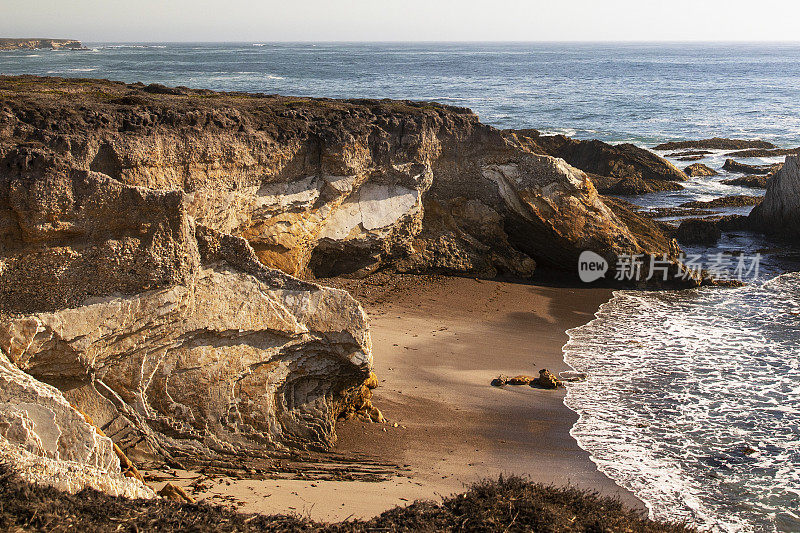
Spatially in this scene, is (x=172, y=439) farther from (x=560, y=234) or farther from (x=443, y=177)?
(x=560, y=234)

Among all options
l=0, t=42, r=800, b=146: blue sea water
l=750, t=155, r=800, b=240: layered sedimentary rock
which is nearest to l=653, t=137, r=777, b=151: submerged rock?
l=0, t=42, r=800, b=146: blue sea water

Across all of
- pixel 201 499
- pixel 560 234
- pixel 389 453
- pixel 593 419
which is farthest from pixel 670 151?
pixel 201 499

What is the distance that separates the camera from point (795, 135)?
4062 cm

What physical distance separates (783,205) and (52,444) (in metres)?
21.1

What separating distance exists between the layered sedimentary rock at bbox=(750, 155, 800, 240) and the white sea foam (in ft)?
20.7

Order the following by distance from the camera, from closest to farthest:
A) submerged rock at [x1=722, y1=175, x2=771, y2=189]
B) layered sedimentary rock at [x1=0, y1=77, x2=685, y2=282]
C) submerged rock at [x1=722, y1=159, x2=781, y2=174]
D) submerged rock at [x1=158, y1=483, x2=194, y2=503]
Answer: submerged rock at [x1=158, y1=483, x2=194, y2=503], layered sedimentary rock at [x1=0, y1=77, x2=685, y2=282], submerged rock at [x1=722, y1=175, x2=771, y2=189], submerged rock at [x1=722, y1=159, x2=781, y2=174]

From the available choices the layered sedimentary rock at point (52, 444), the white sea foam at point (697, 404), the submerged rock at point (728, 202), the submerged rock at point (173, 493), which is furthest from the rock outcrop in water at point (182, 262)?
the submerged rock at point (728, 202)

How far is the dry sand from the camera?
727cm

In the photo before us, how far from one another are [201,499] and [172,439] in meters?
1.23

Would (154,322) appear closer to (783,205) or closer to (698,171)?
(783,205)

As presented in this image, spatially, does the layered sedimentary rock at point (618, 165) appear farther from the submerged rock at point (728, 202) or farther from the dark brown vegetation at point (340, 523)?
the dark brown vegetation at point (340, 523)

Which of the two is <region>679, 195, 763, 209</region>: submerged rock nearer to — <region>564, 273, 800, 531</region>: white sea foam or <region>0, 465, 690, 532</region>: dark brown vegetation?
<region>564, 273, 800, 531</region>: white sea foam

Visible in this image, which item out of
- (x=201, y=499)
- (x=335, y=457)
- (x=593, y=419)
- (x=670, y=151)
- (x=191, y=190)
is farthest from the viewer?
(x=670, y=151)

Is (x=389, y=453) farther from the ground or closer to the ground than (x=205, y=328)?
closer to the ground
